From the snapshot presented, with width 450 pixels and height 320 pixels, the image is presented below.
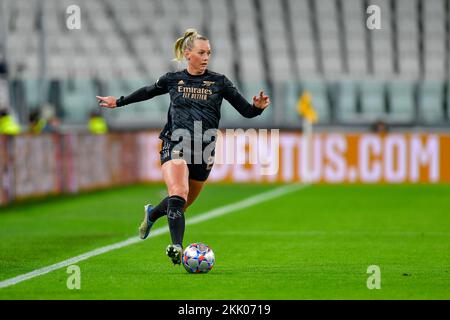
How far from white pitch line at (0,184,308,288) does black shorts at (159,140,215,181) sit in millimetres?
1428

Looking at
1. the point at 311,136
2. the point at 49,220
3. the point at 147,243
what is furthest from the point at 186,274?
the point at 311,136

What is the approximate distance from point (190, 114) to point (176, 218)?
1.00m

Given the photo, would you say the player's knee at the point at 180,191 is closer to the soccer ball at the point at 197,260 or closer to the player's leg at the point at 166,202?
the player's leg at the point at 166,202

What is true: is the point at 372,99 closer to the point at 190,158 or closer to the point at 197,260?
the point at 190,158

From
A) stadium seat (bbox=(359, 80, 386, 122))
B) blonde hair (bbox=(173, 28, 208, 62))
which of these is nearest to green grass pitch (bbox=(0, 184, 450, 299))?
blonde hair (bbox=(173, 28, 208, 62))

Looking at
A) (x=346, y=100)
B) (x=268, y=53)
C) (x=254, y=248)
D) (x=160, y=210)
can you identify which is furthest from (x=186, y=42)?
(x=268, y=53)

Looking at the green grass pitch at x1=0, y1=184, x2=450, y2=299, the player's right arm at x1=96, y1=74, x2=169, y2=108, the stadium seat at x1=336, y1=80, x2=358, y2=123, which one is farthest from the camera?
the stadium seat at x1=336, y1=80, x2=358, y2=123

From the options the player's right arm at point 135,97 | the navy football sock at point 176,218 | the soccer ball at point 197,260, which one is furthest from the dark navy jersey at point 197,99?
the soccer ball at point 197,260

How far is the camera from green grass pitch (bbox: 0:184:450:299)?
30.1ft

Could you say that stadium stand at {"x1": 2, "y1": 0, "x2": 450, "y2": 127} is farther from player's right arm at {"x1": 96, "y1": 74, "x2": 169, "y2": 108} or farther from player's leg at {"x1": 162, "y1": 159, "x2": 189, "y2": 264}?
player's leg at {"x1": 162, "y1": 159, "x2": 189, "y2": 264}

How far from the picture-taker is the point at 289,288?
30.3 ft

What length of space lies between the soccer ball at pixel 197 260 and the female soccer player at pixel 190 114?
0.89 feet

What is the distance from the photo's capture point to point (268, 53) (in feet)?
131

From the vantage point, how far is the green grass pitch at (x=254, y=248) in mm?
9180
